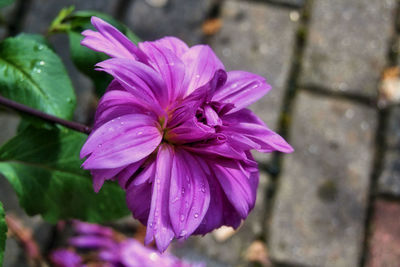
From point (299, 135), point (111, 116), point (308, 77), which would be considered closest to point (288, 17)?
point (308, 77)

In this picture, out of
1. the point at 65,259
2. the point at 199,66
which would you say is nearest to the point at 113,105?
the point at 199,66

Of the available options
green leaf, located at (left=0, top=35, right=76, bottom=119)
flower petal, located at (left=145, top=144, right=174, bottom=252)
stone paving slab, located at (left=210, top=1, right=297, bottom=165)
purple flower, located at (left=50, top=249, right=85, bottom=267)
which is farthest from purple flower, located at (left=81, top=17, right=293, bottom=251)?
stone paving slab, located at (left=210, top=1, right=297, bottom=165)

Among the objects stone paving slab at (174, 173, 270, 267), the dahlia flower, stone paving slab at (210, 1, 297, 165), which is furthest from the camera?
stone paving slab at (210, 1, 297, 165)

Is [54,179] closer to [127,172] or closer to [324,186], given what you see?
[127,172]

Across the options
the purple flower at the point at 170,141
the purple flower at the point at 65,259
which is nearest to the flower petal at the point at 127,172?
the purple flower at the point at 170,141

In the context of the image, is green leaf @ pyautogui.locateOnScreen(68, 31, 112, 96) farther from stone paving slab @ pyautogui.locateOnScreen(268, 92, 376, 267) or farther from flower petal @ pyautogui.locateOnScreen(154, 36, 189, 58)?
stone paving slab @ pyautogui.locateOnScreen(268, 92, 376, 267)

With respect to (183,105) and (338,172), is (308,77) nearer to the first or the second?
(338,172)

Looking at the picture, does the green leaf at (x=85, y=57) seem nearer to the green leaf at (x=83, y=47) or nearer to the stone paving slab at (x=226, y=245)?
the green leaf at (x=83, y=47)
